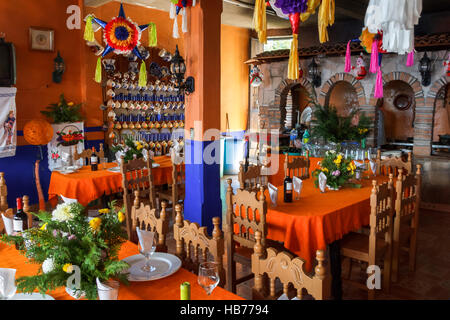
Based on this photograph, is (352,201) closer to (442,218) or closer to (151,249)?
(151,249)

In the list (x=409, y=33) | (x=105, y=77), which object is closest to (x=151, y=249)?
(x=409, y=33)

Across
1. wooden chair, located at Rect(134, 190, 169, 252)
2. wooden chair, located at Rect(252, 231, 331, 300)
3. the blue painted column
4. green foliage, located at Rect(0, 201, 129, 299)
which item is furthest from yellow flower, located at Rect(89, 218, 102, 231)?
the blue painted column

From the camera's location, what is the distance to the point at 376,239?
9.72ft

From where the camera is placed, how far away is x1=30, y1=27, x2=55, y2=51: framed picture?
596 centimetres

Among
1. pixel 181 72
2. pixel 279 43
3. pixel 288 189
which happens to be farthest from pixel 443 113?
pixel 288 189

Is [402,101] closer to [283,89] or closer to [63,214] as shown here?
[283,89]

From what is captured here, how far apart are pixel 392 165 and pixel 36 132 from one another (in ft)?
16.7

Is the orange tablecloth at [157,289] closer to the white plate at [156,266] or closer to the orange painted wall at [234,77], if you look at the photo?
the white plate at [156,266]

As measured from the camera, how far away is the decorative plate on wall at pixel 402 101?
8086 mm

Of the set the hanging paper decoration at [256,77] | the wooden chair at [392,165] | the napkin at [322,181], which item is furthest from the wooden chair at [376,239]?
the hanging paper decoration at [256,77]

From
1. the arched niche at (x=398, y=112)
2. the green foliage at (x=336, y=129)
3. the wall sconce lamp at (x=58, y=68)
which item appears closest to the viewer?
the wall sconce lamp at (x=58, y=68)

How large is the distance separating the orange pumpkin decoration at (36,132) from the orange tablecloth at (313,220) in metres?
4.19

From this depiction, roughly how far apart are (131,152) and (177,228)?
3.02 m

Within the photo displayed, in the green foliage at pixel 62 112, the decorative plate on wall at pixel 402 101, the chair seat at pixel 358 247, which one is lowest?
the chair seat at pixel 358 247
